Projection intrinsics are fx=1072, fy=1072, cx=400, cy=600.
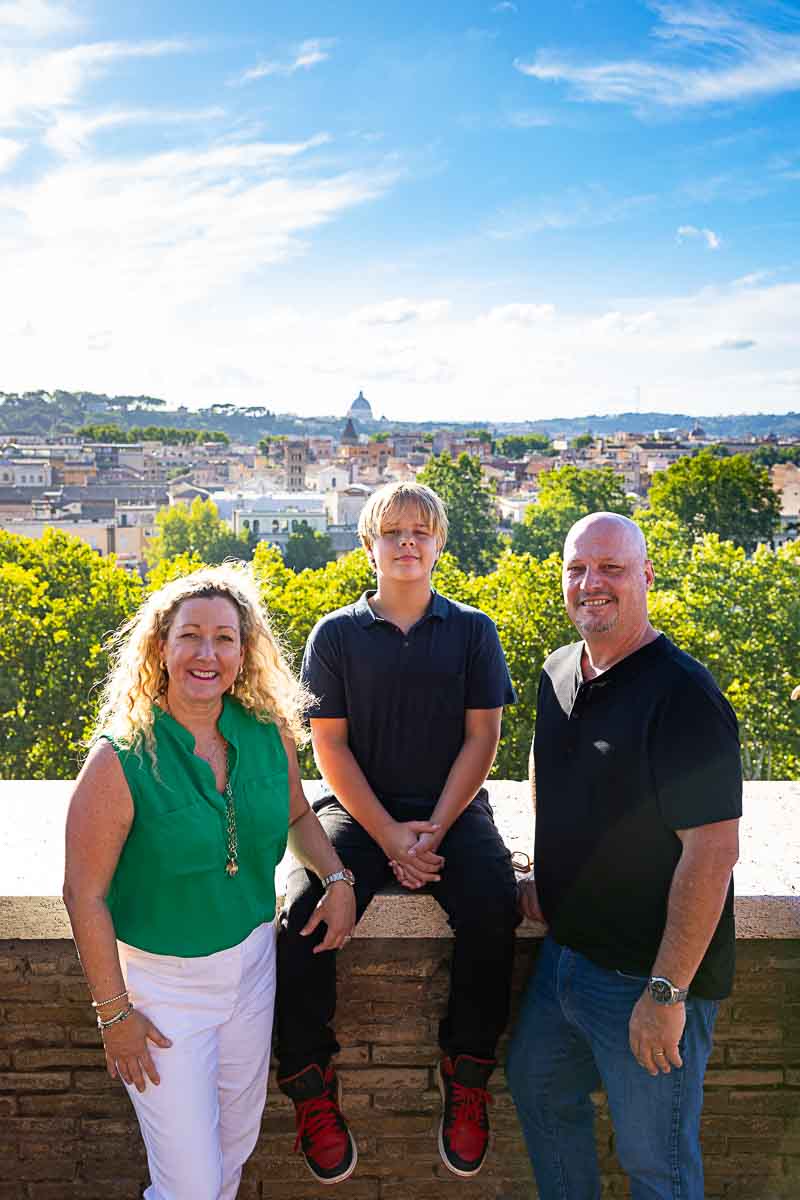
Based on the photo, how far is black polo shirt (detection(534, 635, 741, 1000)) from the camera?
202cm

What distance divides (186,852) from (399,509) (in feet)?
3.20

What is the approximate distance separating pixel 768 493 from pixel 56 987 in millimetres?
55541

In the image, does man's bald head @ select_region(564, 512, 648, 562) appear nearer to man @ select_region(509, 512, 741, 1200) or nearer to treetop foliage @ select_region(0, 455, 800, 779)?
man @ select_region(509, 512, 741, 1200)

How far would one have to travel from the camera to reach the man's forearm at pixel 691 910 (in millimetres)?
1984

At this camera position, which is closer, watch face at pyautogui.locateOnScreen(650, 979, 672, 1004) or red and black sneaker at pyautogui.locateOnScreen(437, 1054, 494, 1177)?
watch face at pyautogui.locateOnScreen(650, 979, 672, 1004)

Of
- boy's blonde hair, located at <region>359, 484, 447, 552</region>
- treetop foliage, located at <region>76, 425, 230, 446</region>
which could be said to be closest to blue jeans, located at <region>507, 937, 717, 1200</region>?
boy's blonde hair, located at <region>359, 484, 447, 552</region>

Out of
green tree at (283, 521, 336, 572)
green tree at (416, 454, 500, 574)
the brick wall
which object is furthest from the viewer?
green tree at (283, 521, 336, 572)

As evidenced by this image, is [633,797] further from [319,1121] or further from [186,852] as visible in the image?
[319,1121]

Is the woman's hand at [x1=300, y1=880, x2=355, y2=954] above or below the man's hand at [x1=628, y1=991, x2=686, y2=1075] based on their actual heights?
above

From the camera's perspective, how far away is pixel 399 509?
2.58 metres

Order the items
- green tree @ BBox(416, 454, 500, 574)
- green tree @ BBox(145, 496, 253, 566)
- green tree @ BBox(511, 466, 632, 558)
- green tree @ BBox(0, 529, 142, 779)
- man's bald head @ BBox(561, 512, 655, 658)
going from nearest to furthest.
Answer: man's bald head @ BBox(561, 512, 655, 658) < green tree @ BBox(0, 529, 142, 779) < green tree @ BBox(511, 466, 632, 558) < green tree @ BBox(416, 454, 500, 574) < green tree @ BBox(145, 496, 253, 566)

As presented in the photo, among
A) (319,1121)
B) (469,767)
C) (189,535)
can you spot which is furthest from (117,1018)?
(189,535)

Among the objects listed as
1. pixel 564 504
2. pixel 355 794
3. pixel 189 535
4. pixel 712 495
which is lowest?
pixel 189 535

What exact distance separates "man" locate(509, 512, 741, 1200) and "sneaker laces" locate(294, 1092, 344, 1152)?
16.2 inches
